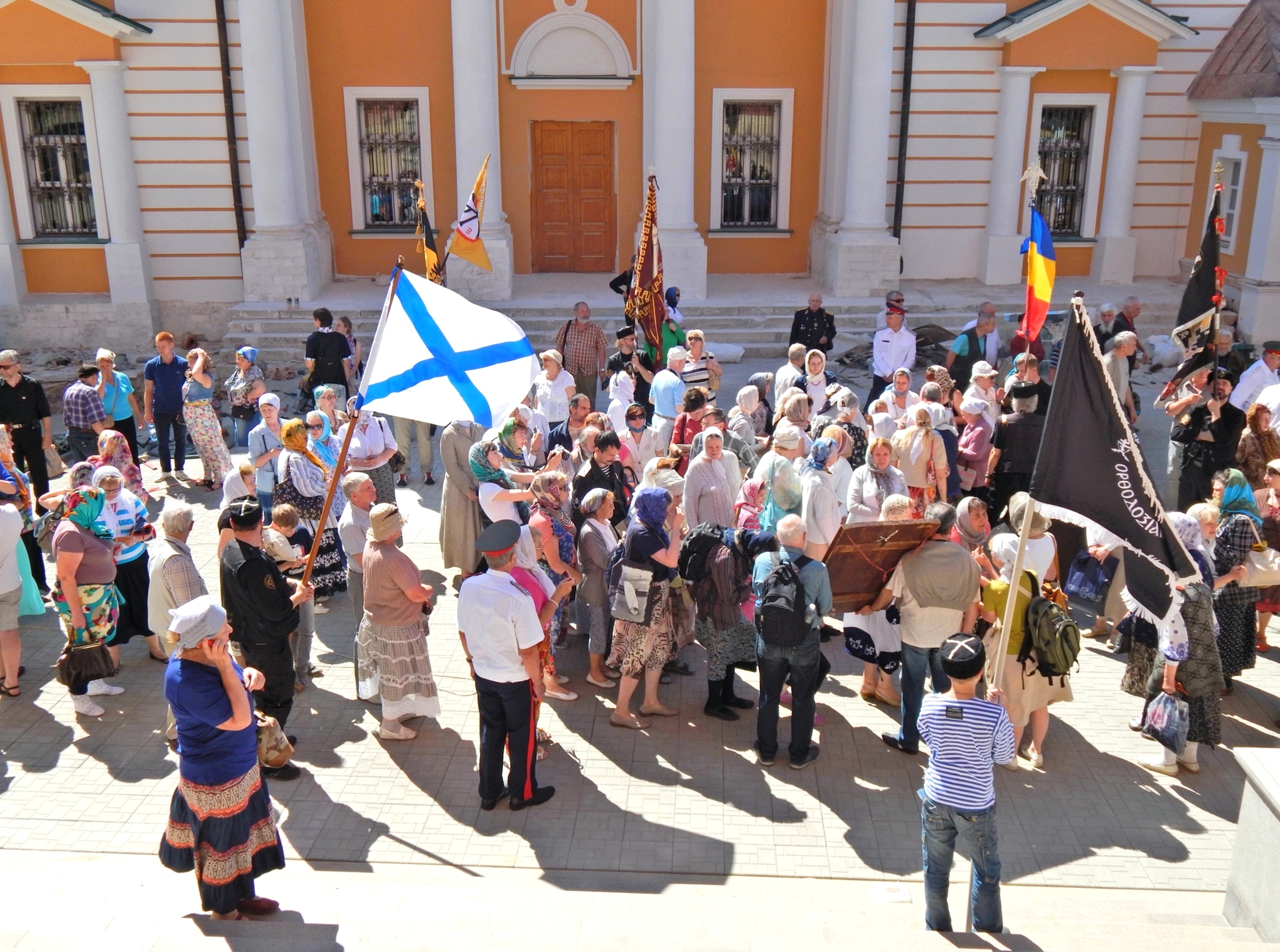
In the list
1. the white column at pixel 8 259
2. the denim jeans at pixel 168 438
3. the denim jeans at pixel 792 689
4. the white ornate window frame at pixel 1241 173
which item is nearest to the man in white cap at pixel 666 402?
the denim jeans at pixel 792 689

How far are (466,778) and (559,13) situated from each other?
13.9m

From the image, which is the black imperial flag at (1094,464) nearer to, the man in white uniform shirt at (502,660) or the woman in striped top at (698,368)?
the man in white uniform shirt at (502,660)

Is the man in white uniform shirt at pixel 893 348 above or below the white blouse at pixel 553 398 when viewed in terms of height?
above

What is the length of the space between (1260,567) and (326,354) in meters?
9.15

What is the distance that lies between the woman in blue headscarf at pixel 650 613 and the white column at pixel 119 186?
12668 millimetres

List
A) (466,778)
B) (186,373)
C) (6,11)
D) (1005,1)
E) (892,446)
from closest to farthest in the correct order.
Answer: (466,778)
(892,446)
(186,373)
(6,11)
(1005,1)

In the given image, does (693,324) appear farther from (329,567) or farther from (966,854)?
(966,854)

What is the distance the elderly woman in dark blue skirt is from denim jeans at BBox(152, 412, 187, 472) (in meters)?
7.16

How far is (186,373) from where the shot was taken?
11570 mm

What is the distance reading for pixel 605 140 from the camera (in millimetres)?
18406

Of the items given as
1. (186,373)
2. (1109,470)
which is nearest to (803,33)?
(186,373)

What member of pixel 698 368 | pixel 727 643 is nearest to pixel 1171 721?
pixel 727 643

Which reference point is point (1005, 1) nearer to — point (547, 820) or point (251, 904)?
point (547, 820)

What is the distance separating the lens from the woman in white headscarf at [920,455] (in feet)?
28.1
